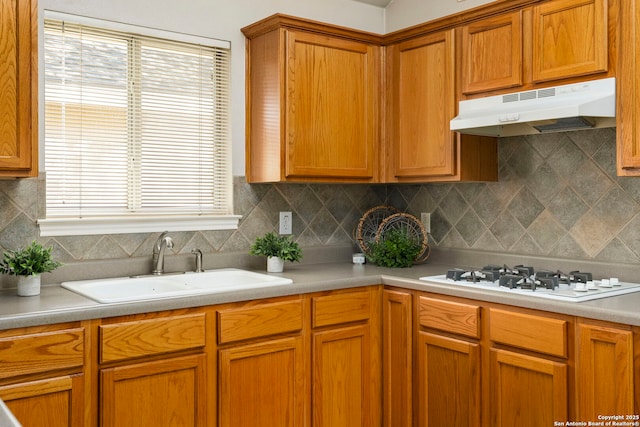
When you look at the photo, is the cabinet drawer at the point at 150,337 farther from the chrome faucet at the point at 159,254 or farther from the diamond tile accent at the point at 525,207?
the diamond tile accent at the point at 525,207

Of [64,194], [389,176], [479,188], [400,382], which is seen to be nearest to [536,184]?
[479,188]

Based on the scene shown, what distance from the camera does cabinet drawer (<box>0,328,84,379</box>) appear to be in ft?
6.24

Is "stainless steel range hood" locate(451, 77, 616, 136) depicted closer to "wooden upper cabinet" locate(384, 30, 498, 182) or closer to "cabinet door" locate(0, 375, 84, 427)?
"wooden upper cabinet" locate(384, 30, 498, 182)

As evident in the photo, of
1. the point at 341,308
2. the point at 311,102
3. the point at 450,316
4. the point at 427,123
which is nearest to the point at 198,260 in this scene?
the point at 341,308

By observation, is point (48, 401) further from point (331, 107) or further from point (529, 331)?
point (331, 107)

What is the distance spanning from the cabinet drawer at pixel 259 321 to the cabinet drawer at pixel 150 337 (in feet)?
0.32

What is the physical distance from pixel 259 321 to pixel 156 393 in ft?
1.61

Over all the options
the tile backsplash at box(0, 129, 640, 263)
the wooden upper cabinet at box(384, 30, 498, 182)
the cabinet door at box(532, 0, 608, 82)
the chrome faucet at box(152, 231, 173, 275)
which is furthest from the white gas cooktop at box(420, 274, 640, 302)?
the chrome faucet at box(152, 231, 173, 275)

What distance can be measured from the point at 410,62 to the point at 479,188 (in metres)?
0.78

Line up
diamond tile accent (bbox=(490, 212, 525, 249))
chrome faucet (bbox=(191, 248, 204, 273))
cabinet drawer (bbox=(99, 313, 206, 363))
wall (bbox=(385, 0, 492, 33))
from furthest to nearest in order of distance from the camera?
1. wall (bbox=(385, 0, 492, 33))
2. diamond tile accent (bbox=(490, 212, 525, 249))
3. chrome faucet (bbox=(191, 248, 204, 273))
4. cabinet drawer (bbox=(99, 313, 206, 363))

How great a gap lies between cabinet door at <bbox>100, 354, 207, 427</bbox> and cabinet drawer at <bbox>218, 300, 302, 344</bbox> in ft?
0.49

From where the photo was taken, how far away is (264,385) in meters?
2.49

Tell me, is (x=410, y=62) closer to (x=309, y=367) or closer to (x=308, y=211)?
(x=308, y=211)

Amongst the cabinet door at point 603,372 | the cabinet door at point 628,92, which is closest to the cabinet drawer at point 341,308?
the cabinet door at point 603,372
